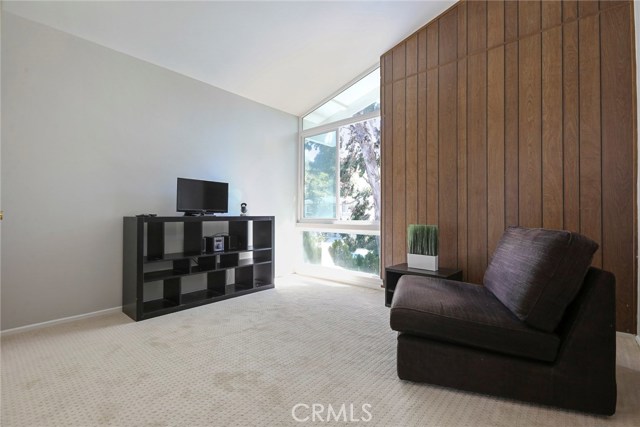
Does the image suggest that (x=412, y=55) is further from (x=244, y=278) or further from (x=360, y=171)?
(x=244, y=278)

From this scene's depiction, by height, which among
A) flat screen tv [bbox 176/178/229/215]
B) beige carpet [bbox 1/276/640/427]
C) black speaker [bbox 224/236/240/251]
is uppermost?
flat screen tv [bbox 176/178/229/215]

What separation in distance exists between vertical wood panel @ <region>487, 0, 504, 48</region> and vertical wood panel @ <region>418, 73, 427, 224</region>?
678mm

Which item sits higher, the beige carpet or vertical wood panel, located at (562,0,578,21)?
vertical wood panel, located at (562,0,578,21)

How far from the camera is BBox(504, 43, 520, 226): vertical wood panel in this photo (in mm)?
2736

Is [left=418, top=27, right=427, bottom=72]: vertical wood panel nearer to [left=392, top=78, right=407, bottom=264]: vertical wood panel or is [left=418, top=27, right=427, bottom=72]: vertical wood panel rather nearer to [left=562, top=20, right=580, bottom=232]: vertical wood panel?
[left=392, top=78, right=407, bottom=264]: vertical wood panel

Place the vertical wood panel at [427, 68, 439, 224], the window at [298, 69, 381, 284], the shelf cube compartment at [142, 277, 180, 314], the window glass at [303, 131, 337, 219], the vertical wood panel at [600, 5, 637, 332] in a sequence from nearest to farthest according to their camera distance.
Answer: the vertical wood panel at [600, 5, 637, 332] → the shelf cube compartment at [142, 277, 180, 314] → the vertical wood panel at [427, 68, 439, 224] → the window at [298, 69, 381, 284] → the window glass at [303, 131, 337, 219]

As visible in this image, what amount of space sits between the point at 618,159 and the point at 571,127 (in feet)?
1.35

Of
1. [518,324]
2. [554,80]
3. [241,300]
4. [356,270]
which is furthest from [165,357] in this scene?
[554,80]

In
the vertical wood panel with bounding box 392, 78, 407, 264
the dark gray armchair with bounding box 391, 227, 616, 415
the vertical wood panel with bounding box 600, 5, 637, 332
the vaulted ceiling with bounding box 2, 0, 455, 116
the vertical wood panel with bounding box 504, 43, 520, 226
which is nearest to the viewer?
the dark gray armchair with bounding box 391, 227, 616, 415

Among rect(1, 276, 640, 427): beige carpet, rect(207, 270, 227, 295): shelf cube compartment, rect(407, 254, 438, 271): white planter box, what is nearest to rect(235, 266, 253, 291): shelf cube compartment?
rect(207, 270, 227, 295): shelf cube compartment

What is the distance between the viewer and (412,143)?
339 cm

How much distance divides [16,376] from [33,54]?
245 cm

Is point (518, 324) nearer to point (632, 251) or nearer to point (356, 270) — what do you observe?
point (632, 251)

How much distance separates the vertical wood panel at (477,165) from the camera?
115 inches
